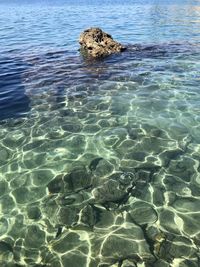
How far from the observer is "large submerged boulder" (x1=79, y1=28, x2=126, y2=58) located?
25.1m

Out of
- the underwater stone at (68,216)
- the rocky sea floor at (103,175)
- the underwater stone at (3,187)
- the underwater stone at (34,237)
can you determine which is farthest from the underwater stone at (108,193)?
the underwater stone at (3,187)

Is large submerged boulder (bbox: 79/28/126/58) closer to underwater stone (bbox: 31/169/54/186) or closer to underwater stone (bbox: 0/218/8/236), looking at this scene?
underwater stone (bbox: 31/169/54/186)

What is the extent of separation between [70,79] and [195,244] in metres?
14.3

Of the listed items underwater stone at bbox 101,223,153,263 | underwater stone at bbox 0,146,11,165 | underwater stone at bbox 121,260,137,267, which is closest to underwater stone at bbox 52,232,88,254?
underwater stone at bbox 101,223,153,263

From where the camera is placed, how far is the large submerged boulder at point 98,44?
82.3ft

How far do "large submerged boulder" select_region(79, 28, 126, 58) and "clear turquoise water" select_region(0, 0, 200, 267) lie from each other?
320 centimetres

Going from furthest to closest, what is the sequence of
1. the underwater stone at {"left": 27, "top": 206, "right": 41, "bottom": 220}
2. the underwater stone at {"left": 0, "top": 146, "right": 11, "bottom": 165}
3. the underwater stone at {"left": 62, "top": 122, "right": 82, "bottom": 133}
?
the underwater stone at {"left": 62, "top": 122, "right": 82, "bottom": 133}
the underwater stone at {"left": 0, "top": 146, "right": 11, "bottom": 165}
the underwater stone at {"left": 27, "top": 206, "right": 41, "bottom": 220}

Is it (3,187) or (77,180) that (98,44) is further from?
(3,187)

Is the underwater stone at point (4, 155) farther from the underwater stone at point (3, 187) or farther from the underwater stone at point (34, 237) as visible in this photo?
the underwater stone at point (34, 237)

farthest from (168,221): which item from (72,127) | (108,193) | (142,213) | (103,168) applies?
(72,127)

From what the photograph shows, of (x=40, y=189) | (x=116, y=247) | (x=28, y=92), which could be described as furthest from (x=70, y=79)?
(x=116, y=247)

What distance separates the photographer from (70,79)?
19875 millimetres

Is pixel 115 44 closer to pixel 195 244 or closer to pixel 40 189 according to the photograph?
pixel 40 189

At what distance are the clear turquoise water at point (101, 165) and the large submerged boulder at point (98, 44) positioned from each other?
3.20m
